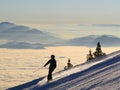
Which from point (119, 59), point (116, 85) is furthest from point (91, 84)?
point (119, 59)

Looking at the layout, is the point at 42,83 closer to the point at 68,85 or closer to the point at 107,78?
the point at 68,85

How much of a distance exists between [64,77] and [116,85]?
10395mm

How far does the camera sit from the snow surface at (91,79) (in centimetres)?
2866

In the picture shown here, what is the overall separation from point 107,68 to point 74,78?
2.66m

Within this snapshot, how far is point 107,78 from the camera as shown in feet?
98.4

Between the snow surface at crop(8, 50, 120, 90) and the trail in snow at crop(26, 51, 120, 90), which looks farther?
the trail in snow at crop(26, 51, 120, 90)

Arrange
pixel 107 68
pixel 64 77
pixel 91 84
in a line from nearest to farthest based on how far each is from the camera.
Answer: pixel 91 84, pixel 107 68, pixel 64 77

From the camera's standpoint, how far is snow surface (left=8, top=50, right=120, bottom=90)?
28656mm

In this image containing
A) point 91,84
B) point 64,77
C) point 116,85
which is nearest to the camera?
point 116,85

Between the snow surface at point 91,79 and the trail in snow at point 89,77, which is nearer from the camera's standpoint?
the snow surface at point 91,79

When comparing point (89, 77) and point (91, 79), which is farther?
point (89, 77)

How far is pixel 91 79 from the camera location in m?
31.9

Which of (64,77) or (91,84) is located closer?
(91,84)

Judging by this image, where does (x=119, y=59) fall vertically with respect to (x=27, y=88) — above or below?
above
